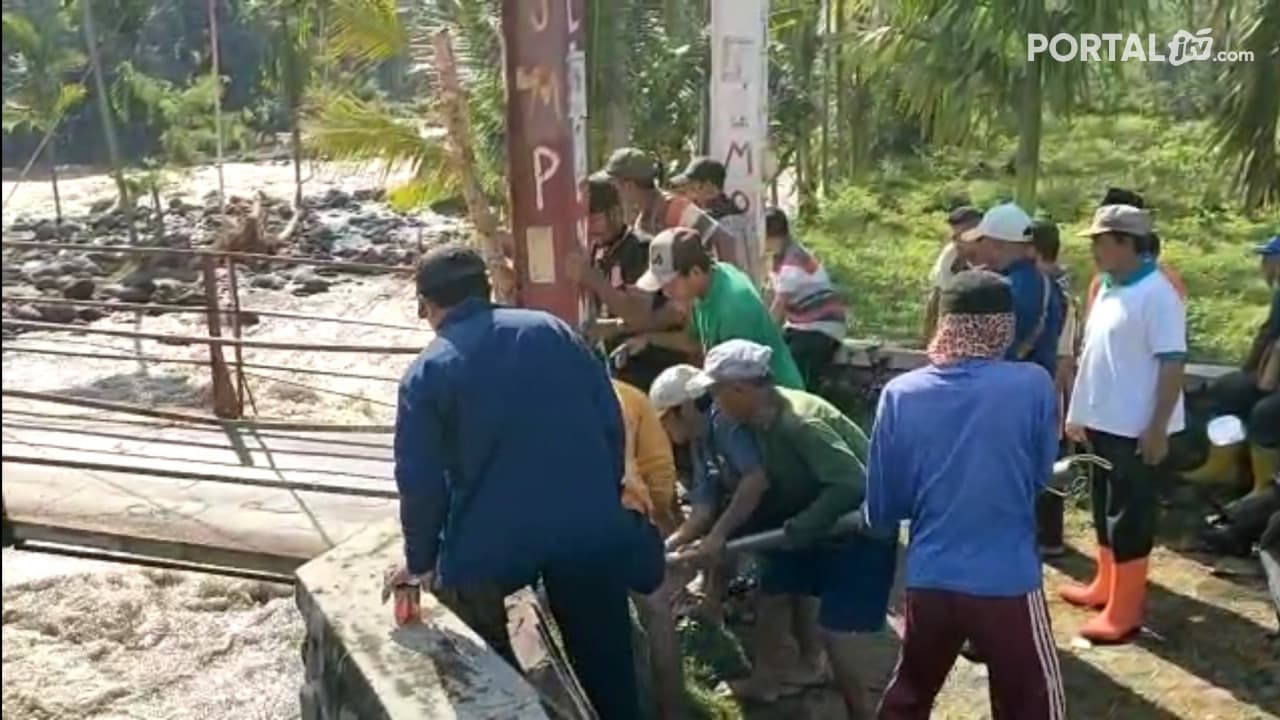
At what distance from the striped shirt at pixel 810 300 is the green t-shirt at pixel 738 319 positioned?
131 centimetres

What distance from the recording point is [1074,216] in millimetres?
19406

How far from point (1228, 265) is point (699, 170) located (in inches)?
395

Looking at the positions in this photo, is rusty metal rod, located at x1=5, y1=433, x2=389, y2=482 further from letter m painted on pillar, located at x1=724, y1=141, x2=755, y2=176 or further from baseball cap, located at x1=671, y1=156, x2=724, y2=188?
letter m painted on pillar, located at x1=724, y1=141, x2=755, y2=176

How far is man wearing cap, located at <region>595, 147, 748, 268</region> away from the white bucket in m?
2.13

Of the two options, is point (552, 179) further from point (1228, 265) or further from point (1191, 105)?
point (1191, 105)

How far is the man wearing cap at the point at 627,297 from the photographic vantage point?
→ 5680mm

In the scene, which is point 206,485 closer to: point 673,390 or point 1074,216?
point 673,390

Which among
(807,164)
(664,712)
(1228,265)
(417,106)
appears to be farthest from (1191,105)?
(664,712)

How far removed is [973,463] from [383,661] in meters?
1.46

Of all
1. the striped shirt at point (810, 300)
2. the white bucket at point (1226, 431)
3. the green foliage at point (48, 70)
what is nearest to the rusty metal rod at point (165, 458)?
the striped shirt at point (810, 300)

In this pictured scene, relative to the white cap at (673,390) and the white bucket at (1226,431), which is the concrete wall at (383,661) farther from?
the white bucket at (1226,431)

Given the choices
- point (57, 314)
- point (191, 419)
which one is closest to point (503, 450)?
point (191, 419)

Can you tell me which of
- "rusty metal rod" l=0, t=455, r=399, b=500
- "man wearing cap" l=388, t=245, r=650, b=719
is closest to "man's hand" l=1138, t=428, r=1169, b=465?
"man wearing cap" l=388, t=245, r=650, b=719

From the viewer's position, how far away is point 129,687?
6871 millimetres
